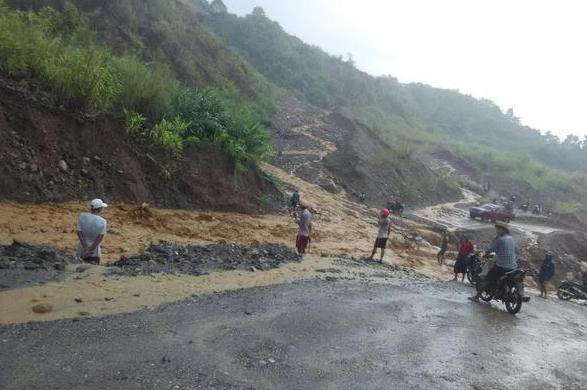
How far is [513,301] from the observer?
8.86 m

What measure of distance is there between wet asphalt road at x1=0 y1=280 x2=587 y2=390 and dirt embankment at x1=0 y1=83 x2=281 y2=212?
218 inches

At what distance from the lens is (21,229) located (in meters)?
8.45

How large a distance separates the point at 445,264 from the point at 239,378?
45.5ft

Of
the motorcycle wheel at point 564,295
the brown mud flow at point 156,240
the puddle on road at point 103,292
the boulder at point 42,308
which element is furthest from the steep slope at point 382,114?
the boulder at point 42,308

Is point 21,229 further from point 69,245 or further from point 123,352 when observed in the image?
point 123,352

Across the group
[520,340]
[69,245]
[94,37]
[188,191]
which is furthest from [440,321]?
[94,37]

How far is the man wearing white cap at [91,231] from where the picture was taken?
6.68 metres

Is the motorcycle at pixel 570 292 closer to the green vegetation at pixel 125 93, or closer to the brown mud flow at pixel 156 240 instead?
the brown mud flow at pixel 156 240

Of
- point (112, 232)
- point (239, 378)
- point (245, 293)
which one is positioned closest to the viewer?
point (239, 378)

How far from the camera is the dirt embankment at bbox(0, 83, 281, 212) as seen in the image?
9773 mm

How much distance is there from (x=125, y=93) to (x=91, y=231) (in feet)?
22.6

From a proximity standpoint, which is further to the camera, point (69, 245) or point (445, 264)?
point (445, 264)

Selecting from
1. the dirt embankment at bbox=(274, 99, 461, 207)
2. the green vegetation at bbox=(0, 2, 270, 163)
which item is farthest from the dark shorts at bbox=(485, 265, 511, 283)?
the dirt embankment at bbox=(274, 99, 461, 207)

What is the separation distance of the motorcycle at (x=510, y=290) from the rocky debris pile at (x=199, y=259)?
3.95 meters
